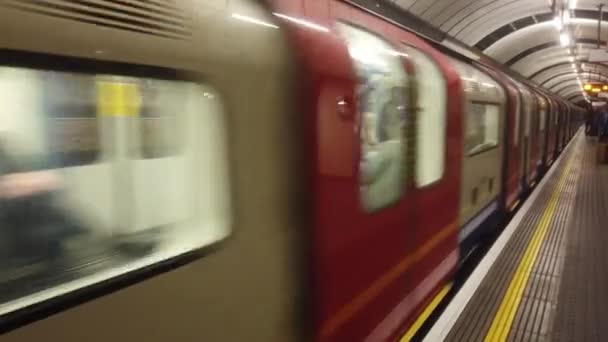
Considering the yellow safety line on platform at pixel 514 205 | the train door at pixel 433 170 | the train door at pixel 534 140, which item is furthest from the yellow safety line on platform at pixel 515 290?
the train door at pixel 534 140

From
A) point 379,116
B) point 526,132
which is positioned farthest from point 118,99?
point 526,132

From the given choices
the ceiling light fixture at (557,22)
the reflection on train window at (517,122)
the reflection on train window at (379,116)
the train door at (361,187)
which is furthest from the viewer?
the ceiling light fixture at (557,22)

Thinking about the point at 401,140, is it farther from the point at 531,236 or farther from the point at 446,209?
the point at 531,236

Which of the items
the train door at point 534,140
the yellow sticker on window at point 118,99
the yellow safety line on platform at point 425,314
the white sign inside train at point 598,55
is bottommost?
the yellow safety line on platform at point 425,314

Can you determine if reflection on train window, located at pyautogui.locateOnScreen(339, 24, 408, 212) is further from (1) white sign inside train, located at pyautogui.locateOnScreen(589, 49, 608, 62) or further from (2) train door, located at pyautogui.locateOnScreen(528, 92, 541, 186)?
(1) white sign inside train, located at pyautogui.locateOnScreen(589, 49, 608, 62)

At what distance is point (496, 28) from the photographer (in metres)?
17.0

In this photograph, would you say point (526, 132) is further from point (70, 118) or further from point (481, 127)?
point (70, 118)

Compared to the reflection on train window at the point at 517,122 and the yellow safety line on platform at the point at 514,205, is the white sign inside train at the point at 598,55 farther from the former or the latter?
the reflection on train window at the point at 517,122

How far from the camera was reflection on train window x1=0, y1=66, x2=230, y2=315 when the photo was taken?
1260 mm

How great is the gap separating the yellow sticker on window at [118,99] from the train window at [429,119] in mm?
2377

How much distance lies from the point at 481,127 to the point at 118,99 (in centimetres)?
502

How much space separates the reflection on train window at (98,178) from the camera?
1.26m

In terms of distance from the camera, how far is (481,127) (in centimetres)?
584

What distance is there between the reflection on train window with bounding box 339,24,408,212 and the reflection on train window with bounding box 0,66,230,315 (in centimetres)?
119
